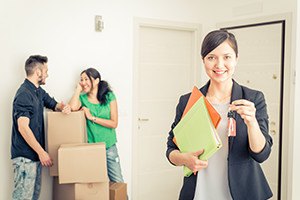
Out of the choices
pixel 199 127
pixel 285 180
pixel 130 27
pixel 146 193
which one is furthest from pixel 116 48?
pixel 199 127

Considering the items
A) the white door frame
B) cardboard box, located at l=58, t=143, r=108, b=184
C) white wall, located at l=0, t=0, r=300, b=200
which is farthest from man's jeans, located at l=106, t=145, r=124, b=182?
the white door frame

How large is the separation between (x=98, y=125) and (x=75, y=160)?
1.99 ft

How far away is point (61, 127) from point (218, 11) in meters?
2.42

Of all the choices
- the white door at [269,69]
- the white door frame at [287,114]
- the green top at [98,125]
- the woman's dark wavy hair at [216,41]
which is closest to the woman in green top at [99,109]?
the green top at [98,125]

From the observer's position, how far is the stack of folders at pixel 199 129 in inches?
43.6

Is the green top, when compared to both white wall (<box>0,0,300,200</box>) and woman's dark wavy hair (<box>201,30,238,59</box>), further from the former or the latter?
woman's dark wavy hair (<box>201,30,238,59</box>)

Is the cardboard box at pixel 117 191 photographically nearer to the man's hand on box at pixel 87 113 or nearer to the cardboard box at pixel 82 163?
the cardboard box at pixel 82 163

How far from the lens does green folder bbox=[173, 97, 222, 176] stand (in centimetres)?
110

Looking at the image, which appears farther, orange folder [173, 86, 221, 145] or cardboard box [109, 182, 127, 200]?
cardboard box [109, 182, 127, 200]

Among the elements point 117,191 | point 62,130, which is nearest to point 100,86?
point 62,130

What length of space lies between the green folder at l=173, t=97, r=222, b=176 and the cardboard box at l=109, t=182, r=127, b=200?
1.98 m

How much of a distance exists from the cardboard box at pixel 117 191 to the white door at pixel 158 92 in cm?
59

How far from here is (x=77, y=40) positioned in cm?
337

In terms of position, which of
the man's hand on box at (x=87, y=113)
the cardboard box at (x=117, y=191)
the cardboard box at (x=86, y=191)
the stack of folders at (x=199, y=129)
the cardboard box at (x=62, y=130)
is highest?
A: the stack of folders at (x=199, y=129)
